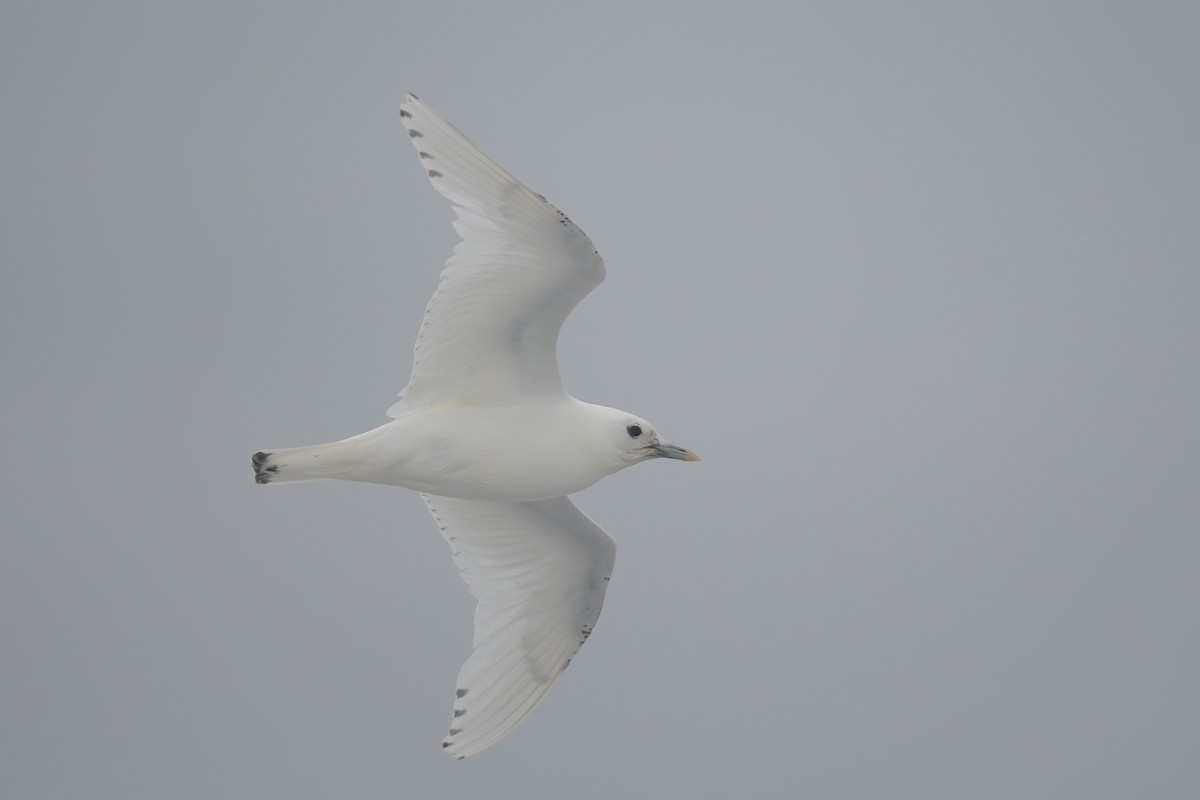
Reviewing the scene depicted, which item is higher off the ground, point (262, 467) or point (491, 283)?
point (491, 283)

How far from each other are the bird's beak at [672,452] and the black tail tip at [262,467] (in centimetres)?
156

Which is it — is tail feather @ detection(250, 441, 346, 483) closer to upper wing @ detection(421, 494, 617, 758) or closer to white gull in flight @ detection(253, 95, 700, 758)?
white gull in flight @ detection(253, 95, 700, 758)

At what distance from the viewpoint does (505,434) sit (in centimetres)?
537

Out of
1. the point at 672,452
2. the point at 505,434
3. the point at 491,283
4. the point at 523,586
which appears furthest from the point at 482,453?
the point at 523,586

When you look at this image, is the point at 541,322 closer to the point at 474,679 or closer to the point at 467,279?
the point at 467,279

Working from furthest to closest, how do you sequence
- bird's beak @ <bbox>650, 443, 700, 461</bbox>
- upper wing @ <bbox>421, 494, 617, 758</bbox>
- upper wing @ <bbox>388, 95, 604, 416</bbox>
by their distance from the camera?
upper wing @ <bbox>421, 494, 617, 758</bbox> < bird's beak @ <bbox>650, 443, 700, 461</bbox> < upper wing @ <bbox>388, 95, 604, 416</bbox>

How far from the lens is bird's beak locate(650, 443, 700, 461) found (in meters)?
5.54

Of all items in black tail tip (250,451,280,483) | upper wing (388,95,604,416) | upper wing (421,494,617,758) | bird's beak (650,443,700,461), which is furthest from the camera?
upper wing (421,494,617,758)

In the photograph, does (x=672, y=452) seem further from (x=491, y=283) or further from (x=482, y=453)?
(x=491, y=283)

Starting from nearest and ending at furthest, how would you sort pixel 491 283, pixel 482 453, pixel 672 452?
pixel 491 283, pixel 482 453, pixel 672 452

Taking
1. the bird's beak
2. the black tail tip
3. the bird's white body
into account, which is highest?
the bird's beak

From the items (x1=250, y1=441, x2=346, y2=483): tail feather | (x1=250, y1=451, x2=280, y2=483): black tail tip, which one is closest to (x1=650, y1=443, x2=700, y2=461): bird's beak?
(x1=250, y1=441, x2=346, y2=483): tail feather

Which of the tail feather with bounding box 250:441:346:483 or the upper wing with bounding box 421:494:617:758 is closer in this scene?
the tail feather with bounding box 250:441:346:483

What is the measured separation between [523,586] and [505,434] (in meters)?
1.06
